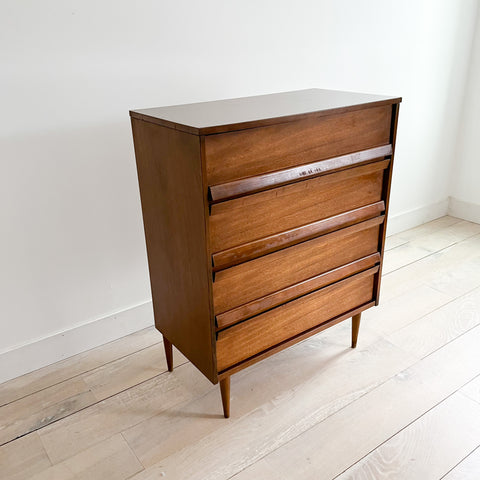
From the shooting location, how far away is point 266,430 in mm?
1336

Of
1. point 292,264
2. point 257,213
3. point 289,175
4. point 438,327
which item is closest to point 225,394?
point 292,264

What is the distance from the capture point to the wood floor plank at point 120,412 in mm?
1314

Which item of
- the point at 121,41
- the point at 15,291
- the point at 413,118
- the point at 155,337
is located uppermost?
the point at 121,41

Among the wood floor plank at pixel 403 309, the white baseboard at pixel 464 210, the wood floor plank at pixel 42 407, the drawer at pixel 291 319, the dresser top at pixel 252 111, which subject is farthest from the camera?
the white baseboard at pixel 464 210

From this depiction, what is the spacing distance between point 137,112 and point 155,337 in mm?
914

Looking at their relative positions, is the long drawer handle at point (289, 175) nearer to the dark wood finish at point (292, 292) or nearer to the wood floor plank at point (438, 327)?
the dark wood finish at point (292, 292)

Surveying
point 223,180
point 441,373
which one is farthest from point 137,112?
point 441,373

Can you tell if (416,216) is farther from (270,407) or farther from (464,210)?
(270,407)

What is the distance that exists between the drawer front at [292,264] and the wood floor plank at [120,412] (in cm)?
46

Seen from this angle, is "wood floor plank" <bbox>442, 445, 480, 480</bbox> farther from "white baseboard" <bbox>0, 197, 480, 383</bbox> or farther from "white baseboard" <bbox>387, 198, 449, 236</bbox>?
"white baseboard" <bbox>387, 198, 449, 236</bbox>

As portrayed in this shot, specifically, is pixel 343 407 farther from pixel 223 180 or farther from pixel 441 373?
pixel 223 180

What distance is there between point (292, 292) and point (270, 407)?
387 mm

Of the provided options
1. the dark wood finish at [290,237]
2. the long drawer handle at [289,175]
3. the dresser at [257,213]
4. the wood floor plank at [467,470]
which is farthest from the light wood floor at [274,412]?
the long drawer handle at [289,175]

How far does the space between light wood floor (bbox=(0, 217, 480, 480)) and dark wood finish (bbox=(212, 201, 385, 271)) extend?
0.53 meters
